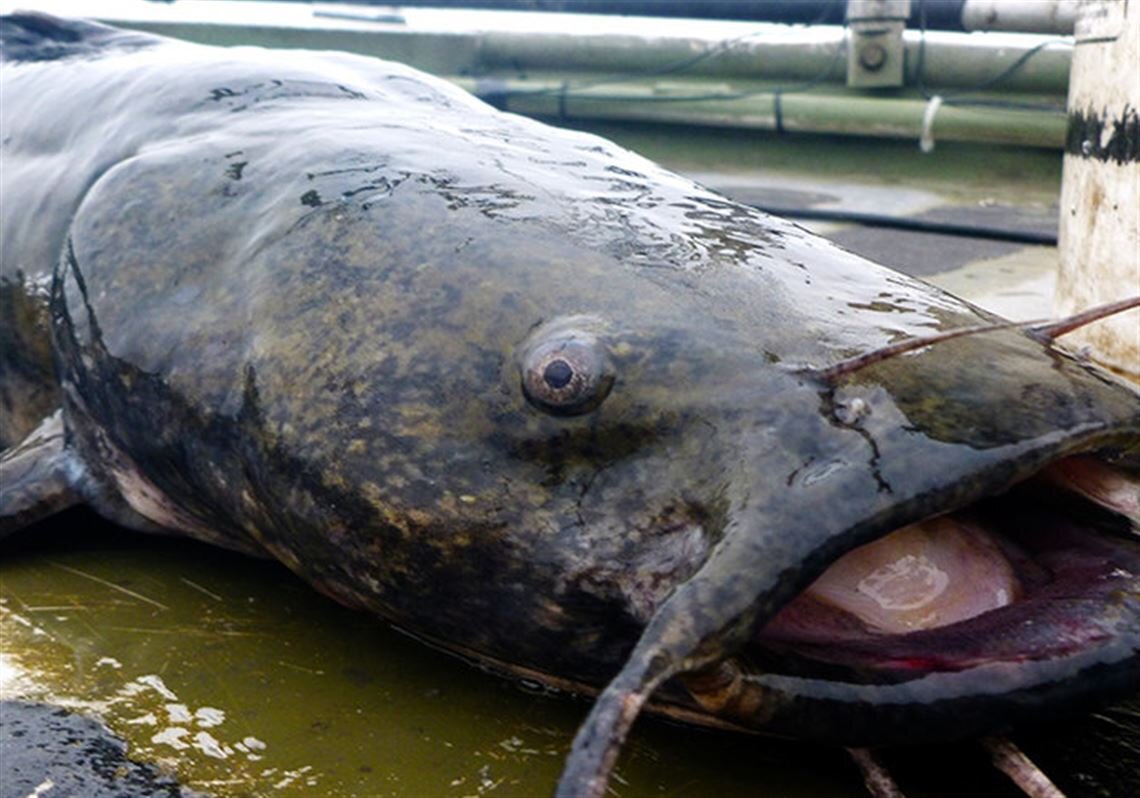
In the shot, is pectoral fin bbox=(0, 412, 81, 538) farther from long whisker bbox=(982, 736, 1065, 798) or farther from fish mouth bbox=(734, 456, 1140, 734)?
long whisker bbox=(982, 736, 1065, 798)

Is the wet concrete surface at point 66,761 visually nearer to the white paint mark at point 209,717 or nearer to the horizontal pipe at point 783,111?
A: the white paint mark at point 209,717

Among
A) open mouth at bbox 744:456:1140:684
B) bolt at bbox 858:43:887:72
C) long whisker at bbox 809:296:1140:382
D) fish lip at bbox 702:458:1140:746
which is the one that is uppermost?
bolt at bbox 858:43:887:72

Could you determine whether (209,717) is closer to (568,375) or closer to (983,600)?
(568,375)

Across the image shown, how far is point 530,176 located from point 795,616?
32.8 inches

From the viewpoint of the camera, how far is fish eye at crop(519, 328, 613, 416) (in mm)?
1751

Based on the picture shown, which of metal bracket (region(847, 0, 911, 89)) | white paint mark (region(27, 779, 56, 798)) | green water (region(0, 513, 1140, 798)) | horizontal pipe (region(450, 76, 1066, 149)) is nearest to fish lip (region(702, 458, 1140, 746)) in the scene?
green water (region(0, 513, 1140, 798))

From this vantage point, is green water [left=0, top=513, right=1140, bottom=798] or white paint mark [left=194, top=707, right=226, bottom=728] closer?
green water [left=0, top=513, right=1140, bottom=798]

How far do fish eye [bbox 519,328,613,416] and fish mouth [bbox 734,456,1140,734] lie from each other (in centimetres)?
32

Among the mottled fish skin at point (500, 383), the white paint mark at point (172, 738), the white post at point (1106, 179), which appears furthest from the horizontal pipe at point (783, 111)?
the white paint mark at point (172, 738)

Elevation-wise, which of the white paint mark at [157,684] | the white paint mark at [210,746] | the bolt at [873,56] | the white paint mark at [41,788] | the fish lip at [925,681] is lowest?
the white paint mark at [41,788]

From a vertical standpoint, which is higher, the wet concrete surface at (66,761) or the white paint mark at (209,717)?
the white paint mark at (209,717)

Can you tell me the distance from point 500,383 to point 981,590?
59 centimetres

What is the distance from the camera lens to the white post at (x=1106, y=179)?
2828 mm

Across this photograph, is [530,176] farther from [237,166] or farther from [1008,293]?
[1008,293]
